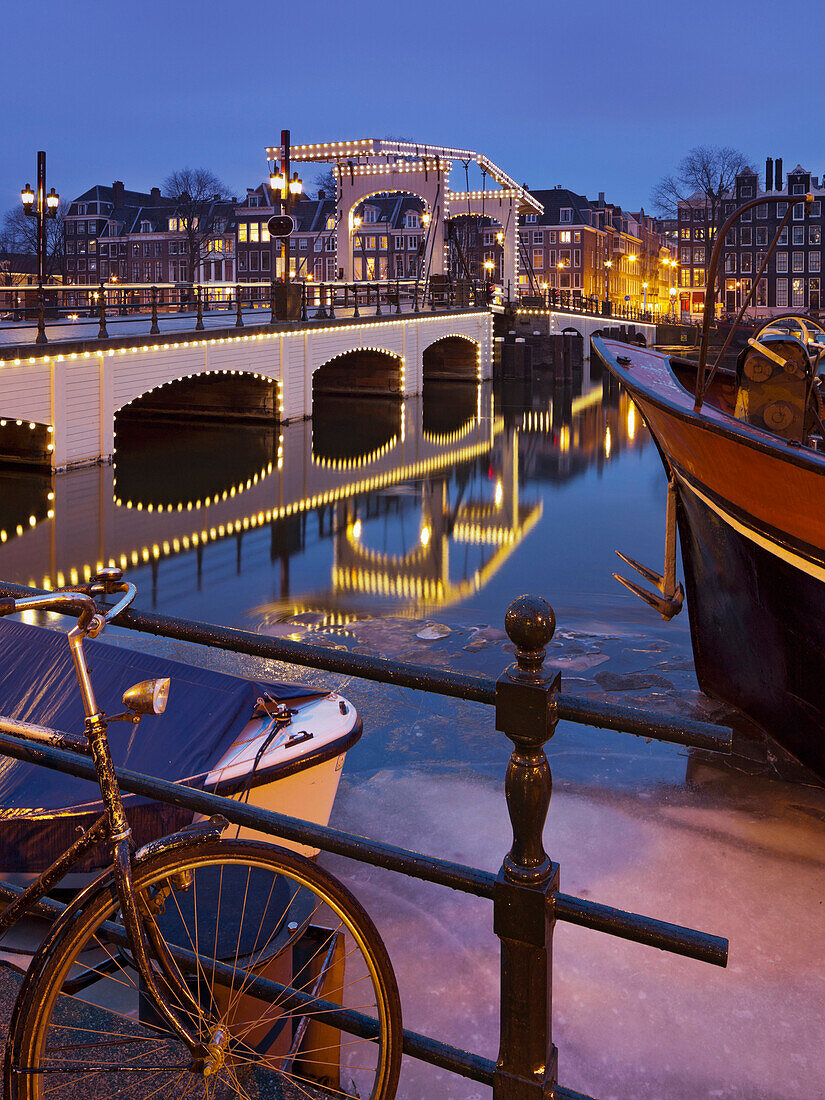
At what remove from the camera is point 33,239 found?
2972 inches

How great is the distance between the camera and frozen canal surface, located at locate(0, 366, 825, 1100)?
4.04 meters

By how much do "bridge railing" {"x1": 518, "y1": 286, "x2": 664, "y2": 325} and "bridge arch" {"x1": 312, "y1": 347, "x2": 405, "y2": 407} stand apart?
12668mm

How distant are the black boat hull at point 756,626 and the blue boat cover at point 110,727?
3.03 m

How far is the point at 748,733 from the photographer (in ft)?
26.4

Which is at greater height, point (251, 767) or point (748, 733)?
point (251, 767)

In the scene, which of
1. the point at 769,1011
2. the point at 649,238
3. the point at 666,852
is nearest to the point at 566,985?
the point at 769,1011

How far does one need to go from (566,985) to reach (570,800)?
224cm

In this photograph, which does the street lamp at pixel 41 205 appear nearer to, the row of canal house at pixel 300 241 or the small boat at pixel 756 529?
the small boat at pixel 756 529

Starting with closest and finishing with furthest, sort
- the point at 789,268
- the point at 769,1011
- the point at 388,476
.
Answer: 1. the point at 769,1011
2. the point at 388,476
3. the point at 789,268

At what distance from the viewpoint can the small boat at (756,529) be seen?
6348 millimetres

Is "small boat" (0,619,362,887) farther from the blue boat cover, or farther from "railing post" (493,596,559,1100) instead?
"railing post" (493,596,559,1100)

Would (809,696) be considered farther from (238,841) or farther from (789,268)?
(789,268)

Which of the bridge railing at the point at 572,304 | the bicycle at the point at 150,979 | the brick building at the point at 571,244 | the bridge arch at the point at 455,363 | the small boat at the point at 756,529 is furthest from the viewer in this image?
the brick building at the point at 571,244

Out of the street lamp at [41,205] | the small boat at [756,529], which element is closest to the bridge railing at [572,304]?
the street lamp at [41,205]
